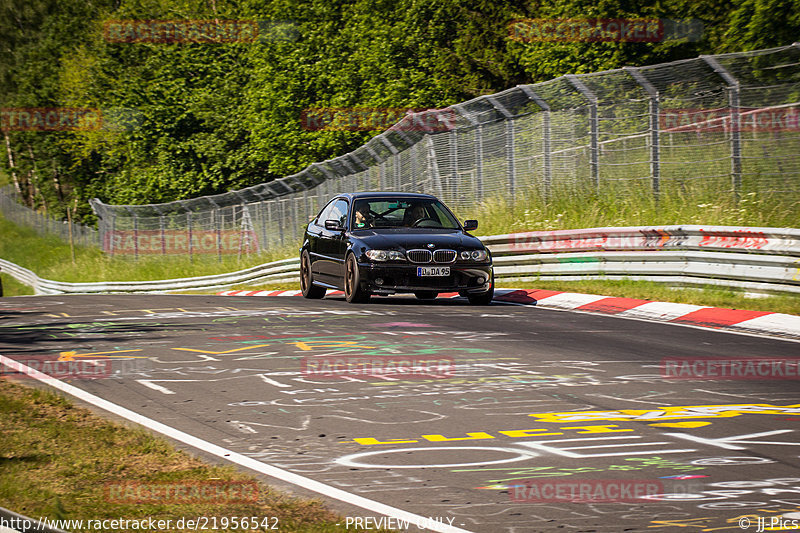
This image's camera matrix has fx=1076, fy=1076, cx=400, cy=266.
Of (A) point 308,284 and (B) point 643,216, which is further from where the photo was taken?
(B) point 643,216

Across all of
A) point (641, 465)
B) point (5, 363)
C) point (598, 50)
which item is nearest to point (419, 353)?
point (5, 363)

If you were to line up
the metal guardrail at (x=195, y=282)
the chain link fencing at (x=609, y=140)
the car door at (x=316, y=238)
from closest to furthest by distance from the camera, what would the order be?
the chain link fencing at (x=609, y=140), the car door at (x=316, y=238), the metal guardrail at (x=195, y=282)

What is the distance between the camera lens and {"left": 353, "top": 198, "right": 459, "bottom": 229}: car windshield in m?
15.8

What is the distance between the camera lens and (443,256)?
1447 cm

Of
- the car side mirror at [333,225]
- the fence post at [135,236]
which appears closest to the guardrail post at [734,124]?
the car side mirror at [333,225]

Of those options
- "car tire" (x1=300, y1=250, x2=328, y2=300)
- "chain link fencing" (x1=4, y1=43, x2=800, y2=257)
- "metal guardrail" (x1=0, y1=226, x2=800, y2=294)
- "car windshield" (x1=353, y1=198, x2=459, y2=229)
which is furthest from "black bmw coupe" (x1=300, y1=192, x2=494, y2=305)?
"chain link fencing" (x1=4, y1=43, x2=800, y2=257)

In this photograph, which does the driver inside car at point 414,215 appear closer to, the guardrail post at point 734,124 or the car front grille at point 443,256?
the car front grille at point 443,256

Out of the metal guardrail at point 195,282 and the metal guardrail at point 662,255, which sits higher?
the metal guardrail at point 662,255

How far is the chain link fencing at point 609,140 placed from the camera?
51.2ft

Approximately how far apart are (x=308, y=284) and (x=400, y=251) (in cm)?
371

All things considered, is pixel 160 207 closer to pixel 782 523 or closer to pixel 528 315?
pixel 528 315

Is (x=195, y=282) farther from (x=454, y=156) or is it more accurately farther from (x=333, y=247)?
(x=333, y=247)

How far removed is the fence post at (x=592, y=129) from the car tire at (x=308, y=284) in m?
5.36

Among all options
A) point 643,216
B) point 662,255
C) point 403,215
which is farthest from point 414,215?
point 643,216
